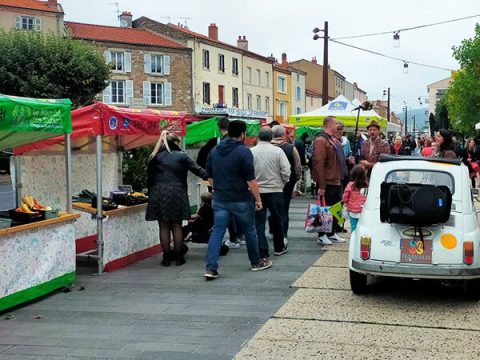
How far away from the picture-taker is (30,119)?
5.97 metres

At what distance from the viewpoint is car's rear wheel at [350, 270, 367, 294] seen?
6088 millimetres

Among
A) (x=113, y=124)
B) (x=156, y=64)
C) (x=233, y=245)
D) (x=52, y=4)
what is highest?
(x=52, y=4)

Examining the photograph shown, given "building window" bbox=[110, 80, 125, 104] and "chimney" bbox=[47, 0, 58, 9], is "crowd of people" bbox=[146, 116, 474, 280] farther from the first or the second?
"chimney" bbox=[47, 0, 58, 9]

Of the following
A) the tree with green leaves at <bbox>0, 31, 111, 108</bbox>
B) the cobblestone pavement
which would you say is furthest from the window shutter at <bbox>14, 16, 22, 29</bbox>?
the cobblestone pavement

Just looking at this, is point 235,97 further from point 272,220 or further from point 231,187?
point 231,187

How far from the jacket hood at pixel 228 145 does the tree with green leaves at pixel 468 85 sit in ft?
126

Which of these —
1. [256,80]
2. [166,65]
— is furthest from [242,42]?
[166,65]

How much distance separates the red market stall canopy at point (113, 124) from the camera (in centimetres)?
724

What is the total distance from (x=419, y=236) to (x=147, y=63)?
43.6 meters

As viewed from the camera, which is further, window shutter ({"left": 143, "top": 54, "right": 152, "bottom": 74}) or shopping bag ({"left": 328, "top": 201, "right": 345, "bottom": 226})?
window shutter ({"left": 143, "top": 54, "right": 152, "bottom": 74})

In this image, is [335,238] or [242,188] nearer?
[242,188]

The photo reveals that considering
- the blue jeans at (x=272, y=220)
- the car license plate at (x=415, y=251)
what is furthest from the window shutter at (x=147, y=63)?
the car license plate at (x=415, y=251)

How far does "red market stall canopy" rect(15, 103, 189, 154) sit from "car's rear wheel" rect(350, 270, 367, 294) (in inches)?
134

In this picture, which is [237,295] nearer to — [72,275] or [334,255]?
[72,275]
